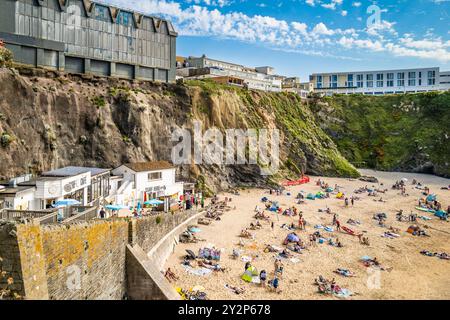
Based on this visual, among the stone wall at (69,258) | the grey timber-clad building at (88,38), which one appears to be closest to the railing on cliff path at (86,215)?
the stone wall at (69,258)

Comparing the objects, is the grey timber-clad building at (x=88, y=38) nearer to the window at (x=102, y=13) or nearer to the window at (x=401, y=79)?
the window at (x=102, y=13)

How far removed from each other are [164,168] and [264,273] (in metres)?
16.2

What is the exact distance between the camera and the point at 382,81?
10581cm

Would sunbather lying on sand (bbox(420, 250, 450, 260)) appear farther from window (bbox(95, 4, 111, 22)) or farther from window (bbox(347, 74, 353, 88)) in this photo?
window (bbox(347, 74, 353, 88))

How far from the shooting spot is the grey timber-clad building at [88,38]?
3556 cm

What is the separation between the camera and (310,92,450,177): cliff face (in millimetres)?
60250

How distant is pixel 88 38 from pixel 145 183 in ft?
71.4

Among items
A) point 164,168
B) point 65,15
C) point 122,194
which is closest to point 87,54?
point 65,15

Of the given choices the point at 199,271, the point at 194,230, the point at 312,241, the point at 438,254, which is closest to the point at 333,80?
the point at 438,254

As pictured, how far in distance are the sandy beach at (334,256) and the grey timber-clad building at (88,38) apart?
23080 millimetres

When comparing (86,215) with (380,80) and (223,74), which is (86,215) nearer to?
(223,74)

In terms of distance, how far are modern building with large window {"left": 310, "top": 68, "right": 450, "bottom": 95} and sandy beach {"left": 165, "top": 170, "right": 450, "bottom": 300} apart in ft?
224

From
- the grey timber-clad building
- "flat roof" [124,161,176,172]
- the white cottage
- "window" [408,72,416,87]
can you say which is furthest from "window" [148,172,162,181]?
"window" [408,72,416,87]
